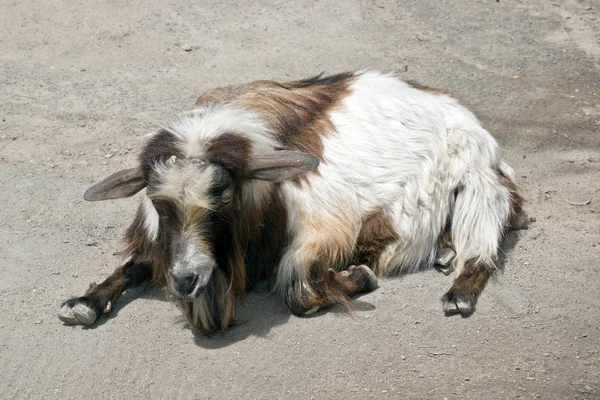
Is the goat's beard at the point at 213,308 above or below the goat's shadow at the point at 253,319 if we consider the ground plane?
above

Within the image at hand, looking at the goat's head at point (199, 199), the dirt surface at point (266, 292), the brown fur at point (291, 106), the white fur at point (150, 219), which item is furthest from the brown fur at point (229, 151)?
the dirt surface at point (266, 292)

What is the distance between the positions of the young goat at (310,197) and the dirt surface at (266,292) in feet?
0.50

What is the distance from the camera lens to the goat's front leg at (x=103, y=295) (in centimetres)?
502

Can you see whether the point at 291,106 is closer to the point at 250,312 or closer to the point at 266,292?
the point at 266,292

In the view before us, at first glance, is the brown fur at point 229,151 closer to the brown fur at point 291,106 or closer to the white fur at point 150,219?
the brown fur at point 291,106

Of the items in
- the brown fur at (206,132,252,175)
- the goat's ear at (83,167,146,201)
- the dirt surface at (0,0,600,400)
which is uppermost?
the brown fur at (206,132,252,175)

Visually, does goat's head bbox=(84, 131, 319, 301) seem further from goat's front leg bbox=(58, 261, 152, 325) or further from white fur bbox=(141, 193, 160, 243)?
goat's front leg bbox=(58, 261, 152, 325)

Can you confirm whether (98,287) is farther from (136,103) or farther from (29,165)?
(136,103)

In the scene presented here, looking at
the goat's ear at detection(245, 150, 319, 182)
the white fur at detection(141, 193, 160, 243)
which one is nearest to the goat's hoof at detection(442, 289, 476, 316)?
the goat's ear at detection(245, 150, 319, 182)

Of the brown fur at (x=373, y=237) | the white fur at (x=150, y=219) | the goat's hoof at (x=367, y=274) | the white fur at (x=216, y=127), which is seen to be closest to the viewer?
the white fur at (x=216, y=127)

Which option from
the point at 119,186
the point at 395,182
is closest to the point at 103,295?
the point at 119,186

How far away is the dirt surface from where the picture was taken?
15.1 ft

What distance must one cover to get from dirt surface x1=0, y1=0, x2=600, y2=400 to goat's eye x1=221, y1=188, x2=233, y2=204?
758 mm

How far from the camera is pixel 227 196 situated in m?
4.77
